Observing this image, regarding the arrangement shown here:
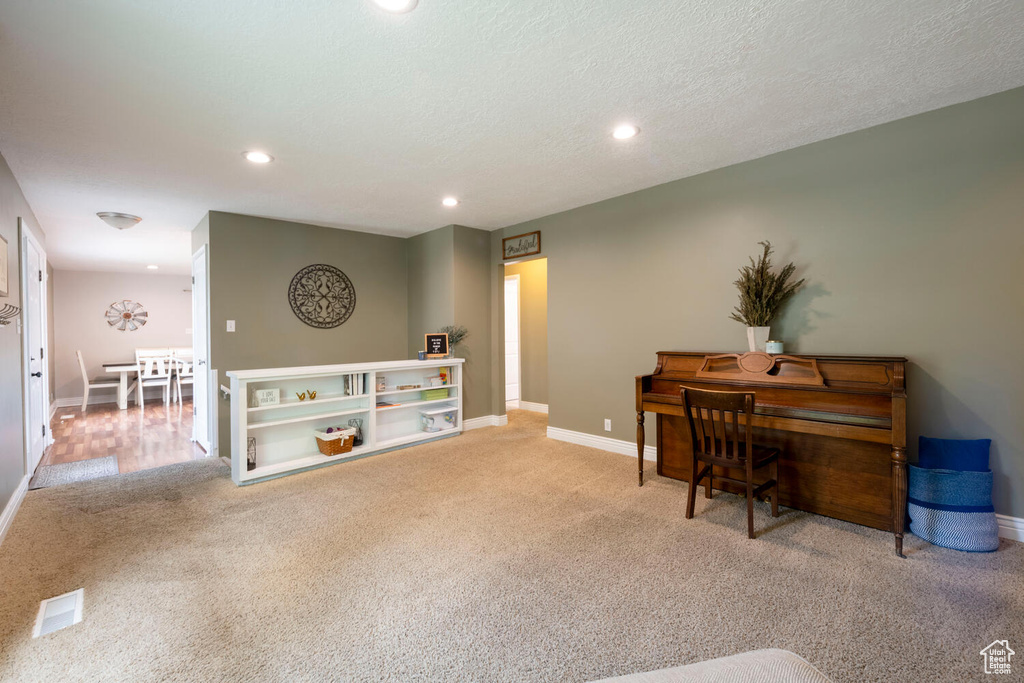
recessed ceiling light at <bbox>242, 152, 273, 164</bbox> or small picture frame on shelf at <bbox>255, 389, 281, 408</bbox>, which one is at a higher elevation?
recessed ceiling light at <bbox>242, 152, 273, 164</bbox>

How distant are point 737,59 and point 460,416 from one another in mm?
3976

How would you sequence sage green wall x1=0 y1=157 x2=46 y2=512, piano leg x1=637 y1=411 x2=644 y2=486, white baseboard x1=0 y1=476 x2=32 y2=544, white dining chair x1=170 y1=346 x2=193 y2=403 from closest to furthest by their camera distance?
white baseboard x1=0 y1=476 x2=32 y2=544, sage green wall x1=0 y1=157 x2=46 y2=512, piano leg x1=637 y1=411 x2=644 y2=486, white dining chair x1=170 y1=346 x2=193 y2=403

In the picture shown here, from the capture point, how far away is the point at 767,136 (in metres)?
2.87

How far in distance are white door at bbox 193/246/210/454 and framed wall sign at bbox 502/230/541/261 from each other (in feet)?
10.2

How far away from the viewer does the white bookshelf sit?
11.6 feet

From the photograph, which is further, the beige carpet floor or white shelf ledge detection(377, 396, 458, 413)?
white shelf ledge detection(377, 396, 458, 413)

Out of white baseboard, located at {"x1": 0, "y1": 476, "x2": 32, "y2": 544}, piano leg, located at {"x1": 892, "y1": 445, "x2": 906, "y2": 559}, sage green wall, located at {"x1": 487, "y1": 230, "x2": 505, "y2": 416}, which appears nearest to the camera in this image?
piano leg, located at {"x1": 892, "y1": 445, "x2": 906, "y2": 559}

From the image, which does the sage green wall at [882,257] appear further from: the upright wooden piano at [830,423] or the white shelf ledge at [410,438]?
the white shelf ledge at [410,438]

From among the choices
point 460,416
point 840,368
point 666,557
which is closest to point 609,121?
point 840,368

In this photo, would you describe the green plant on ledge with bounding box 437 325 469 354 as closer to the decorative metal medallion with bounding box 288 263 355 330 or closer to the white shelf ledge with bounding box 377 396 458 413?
the white shelf ledge with bounding box 377 396 458 413

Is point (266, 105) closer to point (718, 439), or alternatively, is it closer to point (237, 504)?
point (237, 504)

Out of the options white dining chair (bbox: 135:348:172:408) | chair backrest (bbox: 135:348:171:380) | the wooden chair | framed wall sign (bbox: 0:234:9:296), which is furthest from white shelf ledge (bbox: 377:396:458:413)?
chair backrest (bbox: 135:348:171:380)

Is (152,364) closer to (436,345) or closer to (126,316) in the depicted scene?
(126,316)

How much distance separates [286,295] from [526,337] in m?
3.19
